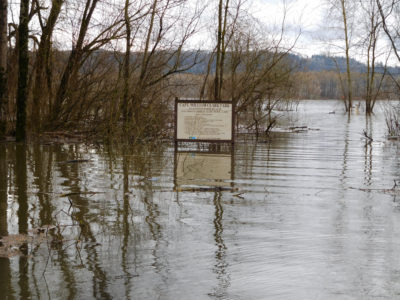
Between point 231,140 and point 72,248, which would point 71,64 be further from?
point 72,248

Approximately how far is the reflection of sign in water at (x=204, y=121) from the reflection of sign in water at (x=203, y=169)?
1.17 m

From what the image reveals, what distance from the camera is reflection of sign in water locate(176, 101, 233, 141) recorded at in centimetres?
1377

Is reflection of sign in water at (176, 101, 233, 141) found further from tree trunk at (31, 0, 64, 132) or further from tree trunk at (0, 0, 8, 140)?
tree trunk at (0, 0, 8, 140)

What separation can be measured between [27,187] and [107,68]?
808cm

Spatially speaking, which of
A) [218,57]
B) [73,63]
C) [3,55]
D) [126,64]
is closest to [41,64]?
[73,63]

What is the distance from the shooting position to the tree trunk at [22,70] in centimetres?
1320

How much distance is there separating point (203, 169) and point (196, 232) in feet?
15.2

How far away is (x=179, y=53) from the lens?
16828mm

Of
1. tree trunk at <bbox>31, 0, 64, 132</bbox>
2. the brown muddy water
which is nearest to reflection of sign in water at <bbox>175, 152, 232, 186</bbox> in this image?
the brown muddy water

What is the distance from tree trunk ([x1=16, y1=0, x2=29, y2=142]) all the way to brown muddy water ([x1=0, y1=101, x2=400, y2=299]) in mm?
3773

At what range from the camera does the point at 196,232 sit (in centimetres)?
529

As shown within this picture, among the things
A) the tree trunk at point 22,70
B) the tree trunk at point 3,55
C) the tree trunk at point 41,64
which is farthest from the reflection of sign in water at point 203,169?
the tree trunk at point 3,55

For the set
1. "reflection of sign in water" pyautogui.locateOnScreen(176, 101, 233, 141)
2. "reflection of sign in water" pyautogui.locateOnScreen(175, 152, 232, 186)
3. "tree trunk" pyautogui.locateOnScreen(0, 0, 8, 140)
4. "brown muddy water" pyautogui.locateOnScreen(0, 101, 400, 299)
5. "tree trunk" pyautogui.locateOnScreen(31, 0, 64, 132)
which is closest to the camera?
"brown muddy water" pyautogui.locateOnScreen(0, 101, 400, 299)

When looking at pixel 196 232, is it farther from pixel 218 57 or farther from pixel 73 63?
pixel 218 57
